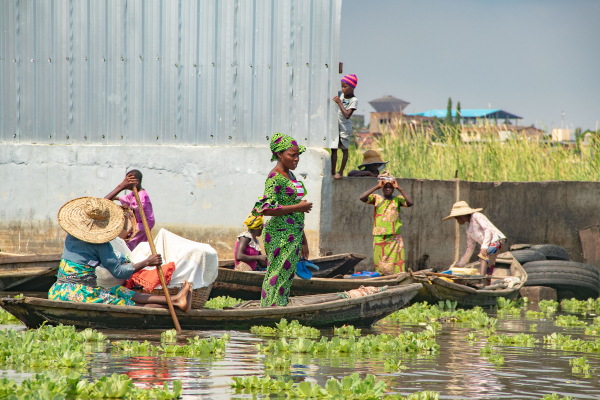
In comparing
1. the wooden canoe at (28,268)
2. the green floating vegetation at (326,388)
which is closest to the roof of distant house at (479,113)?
the wooden canoe at (28,268)

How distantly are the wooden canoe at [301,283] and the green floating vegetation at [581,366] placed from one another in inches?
135

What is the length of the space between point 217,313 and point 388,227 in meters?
3.68

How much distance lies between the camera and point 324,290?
9211mm

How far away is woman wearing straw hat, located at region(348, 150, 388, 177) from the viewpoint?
12.3 meters

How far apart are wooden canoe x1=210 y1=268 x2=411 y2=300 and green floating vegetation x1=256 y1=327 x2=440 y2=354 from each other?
97.8 inches

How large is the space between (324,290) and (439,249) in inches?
160

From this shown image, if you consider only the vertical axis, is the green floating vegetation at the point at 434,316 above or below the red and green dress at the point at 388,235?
below

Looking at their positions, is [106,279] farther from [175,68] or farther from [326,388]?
[175,68]

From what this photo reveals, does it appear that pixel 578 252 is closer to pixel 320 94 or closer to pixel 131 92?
pixel 320 94

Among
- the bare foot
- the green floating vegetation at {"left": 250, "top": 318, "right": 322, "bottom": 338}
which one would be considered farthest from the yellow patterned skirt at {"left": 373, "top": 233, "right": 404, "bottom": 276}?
the bare foot

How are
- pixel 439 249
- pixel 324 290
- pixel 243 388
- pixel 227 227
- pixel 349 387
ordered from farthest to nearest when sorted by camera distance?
pixel 439 249 < pixel 227 227 < pixel 324 290 < pixel 243 388 < pixel 349 387

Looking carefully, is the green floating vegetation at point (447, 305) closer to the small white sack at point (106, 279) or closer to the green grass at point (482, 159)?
the small white sack at point (106, 279)

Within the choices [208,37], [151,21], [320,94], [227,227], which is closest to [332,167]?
A: [320,94]

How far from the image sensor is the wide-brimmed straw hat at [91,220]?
665 cm
